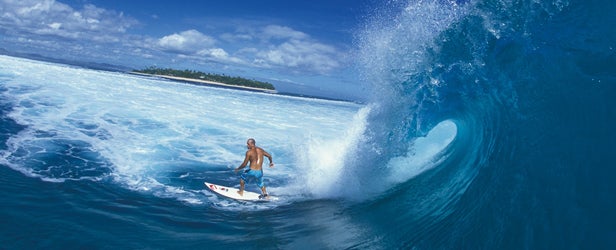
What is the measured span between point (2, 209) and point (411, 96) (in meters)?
8.06

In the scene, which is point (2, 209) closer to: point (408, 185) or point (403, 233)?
point (403, 233)

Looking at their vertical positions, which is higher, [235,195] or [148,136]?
[235,195]

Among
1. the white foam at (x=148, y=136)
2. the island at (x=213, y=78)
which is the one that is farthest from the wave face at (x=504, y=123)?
the island at (x=213, y=78)

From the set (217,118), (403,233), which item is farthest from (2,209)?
(217,118)

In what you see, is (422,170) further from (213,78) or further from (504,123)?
(213,78)

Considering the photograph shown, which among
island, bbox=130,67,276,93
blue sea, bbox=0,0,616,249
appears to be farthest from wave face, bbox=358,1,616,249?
island, bbox=130,67,276,93

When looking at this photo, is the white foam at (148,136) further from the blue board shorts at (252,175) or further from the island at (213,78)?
the island at (213,78)

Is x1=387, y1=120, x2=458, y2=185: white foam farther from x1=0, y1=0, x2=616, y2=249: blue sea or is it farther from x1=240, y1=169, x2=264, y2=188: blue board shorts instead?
x1=240, y1=169, x2=264, y2=188: blue board shorts

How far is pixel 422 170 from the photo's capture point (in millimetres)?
10188

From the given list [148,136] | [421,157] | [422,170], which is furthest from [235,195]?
[148,136]

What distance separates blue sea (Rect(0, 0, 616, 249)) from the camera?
5.27 metres

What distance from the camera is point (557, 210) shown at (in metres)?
4.85

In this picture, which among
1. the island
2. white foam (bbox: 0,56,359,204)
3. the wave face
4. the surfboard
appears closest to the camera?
the wave face

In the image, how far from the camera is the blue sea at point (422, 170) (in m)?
5.27
